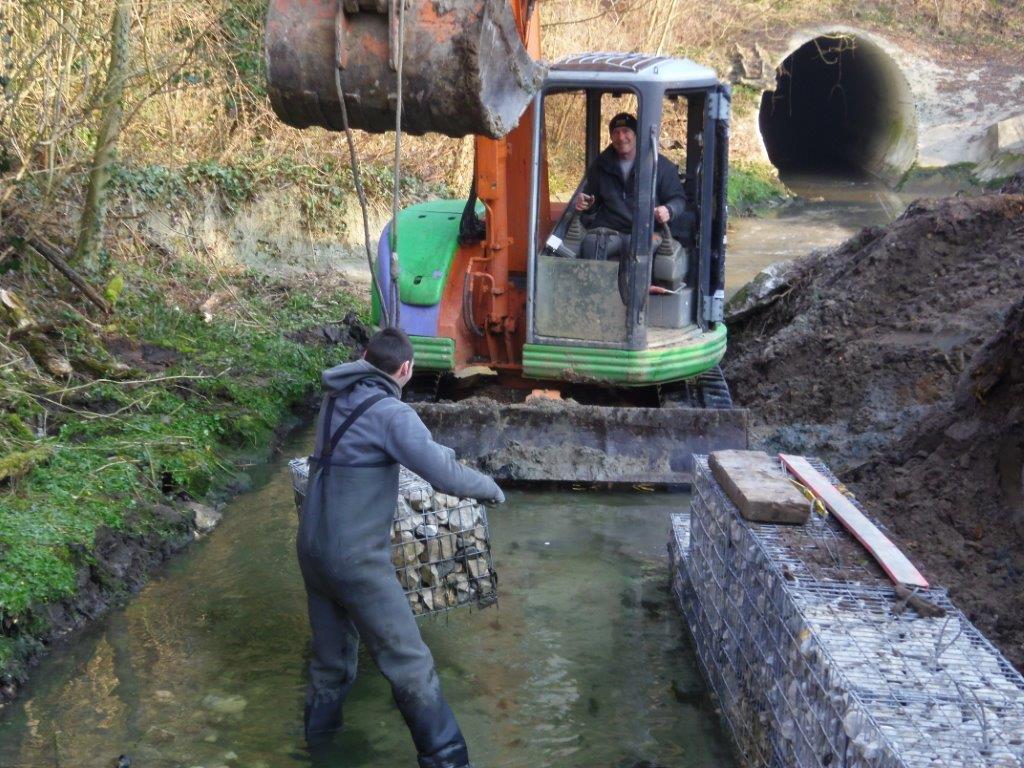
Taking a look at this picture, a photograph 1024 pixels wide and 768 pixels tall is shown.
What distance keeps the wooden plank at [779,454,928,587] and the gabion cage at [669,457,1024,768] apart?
0.06 metres

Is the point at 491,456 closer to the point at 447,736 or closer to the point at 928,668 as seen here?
the point at 447,736

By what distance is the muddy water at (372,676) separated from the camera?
16.8 ft

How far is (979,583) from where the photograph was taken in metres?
5.57

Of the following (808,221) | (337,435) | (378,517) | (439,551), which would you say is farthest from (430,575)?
(808,221)

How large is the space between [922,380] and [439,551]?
5123 millimetres

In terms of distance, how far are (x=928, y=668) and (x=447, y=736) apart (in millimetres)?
1921

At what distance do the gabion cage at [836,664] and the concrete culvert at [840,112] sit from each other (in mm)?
22947

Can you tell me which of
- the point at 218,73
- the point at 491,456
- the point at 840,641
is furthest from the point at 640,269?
the point at 218,73

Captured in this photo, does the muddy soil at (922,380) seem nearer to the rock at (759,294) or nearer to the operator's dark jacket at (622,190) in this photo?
the rock at (759,294)

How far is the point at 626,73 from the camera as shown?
26.7 ft

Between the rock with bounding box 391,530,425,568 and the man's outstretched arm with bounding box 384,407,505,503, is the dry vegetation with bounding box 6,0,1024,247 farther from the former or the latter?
the man's outstretched arm with bounding box 384,407,505,503

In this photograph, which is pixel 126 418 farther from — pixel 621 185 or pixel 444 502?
pixel 621 185

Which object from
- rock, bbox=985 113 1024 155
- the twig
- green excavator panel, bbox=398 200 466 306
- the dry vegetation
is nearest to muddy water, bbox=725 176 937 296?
rock, bbox=985 113 1024 155

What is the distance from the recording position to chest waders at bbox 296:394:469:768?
4711 mm
